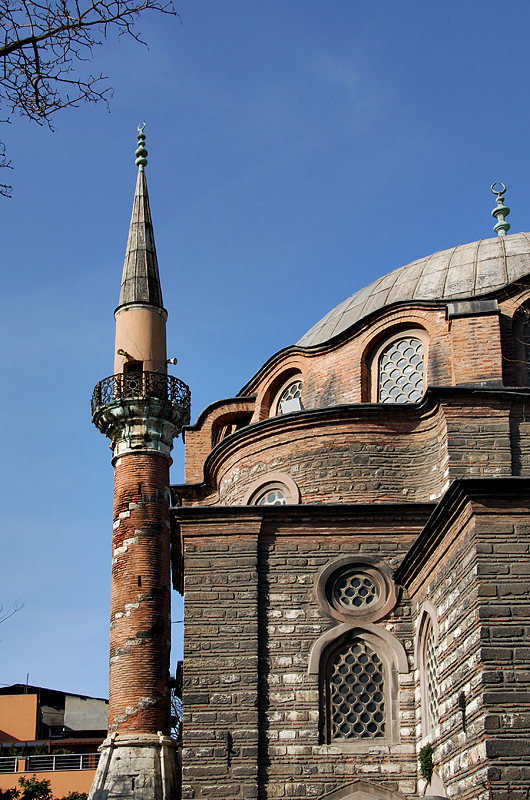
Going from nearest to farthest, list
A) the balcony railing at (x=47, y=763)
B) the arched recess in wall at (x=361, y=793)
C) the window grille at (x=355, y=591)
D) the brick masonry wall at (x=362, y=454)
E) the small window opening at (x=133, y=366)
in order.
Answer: the arched recess in wall at (x=361, y=793)
the window grille at (x=355, y=591)
the brick masonry wall at (x=362, y=454)
the small window opening at (x=133, y=366)
the balcony railing at (x=47, y=763)

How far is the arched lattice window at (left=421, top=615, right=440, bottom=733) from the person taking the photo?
9414mm

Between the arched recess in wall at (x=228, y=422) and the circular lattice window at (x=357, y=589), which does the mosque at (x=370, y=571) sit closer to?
the circular lattice window at (x=357, y=589)

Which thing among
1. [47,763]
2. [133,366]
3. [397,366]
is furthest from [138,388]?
[47,763]

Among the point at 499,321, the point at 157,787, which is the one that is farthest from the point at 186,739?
the point at 499,321

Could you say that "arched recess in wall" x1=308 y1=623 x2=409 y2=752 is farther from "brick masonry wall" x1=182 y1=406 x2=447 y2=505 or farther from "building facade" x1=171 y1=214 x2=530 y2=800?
"brick masonry wall" x1=182 y1=406 x2=447 y2=505

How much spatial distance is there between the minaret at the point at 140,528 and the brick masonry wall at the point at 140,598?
0.6 inches

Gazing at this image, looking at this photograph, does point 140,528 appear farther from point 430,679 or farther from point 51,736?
point 51,736

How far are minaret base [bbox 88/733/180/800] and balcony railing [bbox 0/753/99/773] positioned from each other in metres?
9.68

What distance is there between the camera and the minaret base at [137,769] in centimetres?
1439

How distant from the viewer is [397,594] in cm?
1074

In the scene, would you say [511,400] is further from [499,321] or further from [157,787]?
[157,787]

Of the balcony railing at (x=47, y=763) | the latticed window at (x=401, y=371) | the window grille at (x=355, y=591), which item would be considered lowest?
the balcony railing at (x=47, y=763)

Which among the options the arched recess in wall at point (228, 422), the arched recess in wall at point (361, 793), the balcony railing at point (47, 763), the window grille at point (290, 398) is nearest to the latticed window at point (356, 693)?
the arched recess in wall at point (361, 793)

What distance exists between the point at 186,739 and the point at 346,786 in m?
1.66
